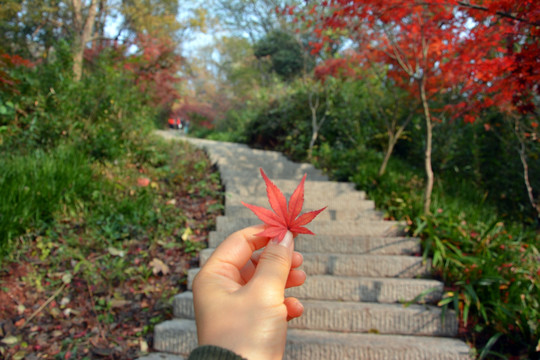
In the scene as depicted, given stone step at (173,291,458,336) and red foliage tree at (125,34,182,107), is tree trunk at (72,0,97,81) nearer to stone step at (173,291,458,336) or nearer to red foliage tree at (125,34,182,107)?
red foliage tree at (125,34,182,107)

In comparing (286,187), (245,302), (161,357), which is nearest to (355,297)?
(161,357)

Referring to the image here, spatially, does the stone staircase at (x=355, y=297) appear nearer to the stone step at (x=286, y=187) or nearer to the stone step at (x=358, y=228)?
the stone step at (x=358, y=228)

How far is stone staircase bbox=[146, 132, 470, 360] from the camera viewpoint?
85.9 inches

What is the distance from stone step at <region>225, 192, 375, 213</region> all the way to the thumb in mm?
3211

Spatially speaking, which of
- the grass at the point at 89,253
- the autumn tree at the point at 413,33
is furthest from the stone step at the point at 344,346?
the autumn tree at the point at 413,33

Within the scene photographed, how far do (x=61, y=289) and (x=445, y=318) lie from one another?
2.94 m

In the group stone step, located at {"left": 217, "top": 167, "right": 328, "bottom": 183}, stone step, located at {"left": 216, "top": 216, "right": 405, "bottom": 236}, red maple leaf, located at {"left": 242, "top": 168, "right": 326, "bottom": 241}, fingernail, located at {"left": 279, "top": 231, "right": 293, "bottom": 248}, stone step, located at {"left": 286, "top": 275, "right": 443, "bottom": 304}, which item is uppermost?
stone step, located at {"left": 217, "top": 167, "right": 328, "bottom": 183}

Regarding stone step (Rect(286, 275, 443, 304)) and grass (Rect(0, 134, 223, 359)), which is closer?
grass (Rect(0, 134, 223, 359))

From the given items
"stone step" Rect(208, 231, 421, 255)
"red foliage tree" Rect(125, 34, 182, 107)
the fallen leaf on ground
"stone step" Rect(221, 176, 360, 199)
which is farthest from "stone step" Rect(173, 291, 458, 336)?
"red foliage tree" Rect(125, 34, 182, 107)

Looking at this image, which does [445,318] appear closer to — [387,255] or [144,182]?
[387,255]

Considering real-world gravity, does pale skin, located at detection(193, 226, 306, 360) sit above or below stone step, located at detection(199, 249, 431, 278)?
above

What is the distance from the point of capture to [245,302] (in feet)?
1.75

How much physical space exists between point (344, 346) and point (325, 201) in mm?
2208

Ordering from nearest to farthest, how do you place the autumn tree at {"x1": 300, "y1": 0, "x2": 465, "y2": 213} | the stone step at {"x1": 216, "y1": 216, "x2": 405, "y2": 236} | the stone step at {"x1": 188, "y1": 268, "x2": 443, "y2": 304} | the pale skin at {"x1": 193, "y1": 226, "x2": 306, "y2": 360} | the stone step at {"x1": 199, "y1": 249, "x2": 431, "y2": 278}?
the pale skin at {"x1": 193, "y1": 226, "x2": 306, "y2": 360}, the stone step at {"x1": 188, "y1": 268, "x2": 443, "y2": 304}, the autumn tree at {"x1": 300, "y1": 0, "x2": 465, "y2": 213}, the stone step at {"x1": 199, "y1": 249, "x2": 431, "y2": 278}, the stone step at {"x1": 216, "y1": 216, "x2": 405, "y2": 236}
